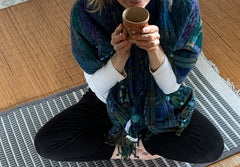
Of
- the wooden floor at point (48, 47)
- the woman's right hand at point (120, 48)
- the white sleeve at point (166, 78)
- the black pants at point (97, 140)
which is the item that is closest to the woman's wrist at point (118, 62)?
the woman's right hand at point (120, 48)

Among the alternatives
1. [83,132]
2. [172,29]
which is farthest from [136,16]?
[83,132]

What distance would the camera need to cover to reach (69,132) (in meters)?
1.31

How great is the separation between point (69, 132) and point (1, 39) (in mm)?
861

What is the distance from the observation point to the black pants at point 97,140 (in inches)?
50.6

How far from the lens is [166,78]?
1.12 metres

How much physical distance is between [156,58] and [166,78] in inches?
3.7

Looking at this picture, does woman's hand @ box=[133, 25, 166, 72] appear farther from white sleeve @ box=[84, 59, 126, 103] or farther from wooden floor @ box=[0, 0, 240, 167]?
wooden floor @ box=[0, 0, 240, 167]

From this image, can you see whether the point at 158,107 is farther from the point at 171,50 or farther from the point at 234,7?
the point at 234,7

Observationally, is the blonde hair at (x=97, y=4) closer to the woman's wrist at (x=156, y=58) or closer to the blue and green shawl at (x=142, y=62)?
the blue and green shawl at (x=142, y=62)

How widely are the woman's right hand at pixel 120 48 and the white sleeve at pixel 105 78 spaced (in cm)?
2

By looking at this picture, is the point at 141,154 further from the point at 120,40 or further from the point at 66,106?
the point at 120,40

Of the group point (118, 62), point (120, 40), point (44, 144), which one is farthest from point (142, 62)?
point (44, 144)

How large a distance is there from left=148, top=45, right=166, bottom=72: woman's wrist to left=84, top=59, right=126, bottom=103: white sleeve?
0.10 meters

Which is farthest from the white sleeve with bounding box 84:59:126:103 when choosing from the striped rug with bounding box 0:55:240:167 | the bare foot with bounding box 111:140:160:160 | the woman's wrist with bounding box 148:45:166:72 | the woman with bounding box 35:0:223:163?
the striped rug with bounding box 0:55:240:167
